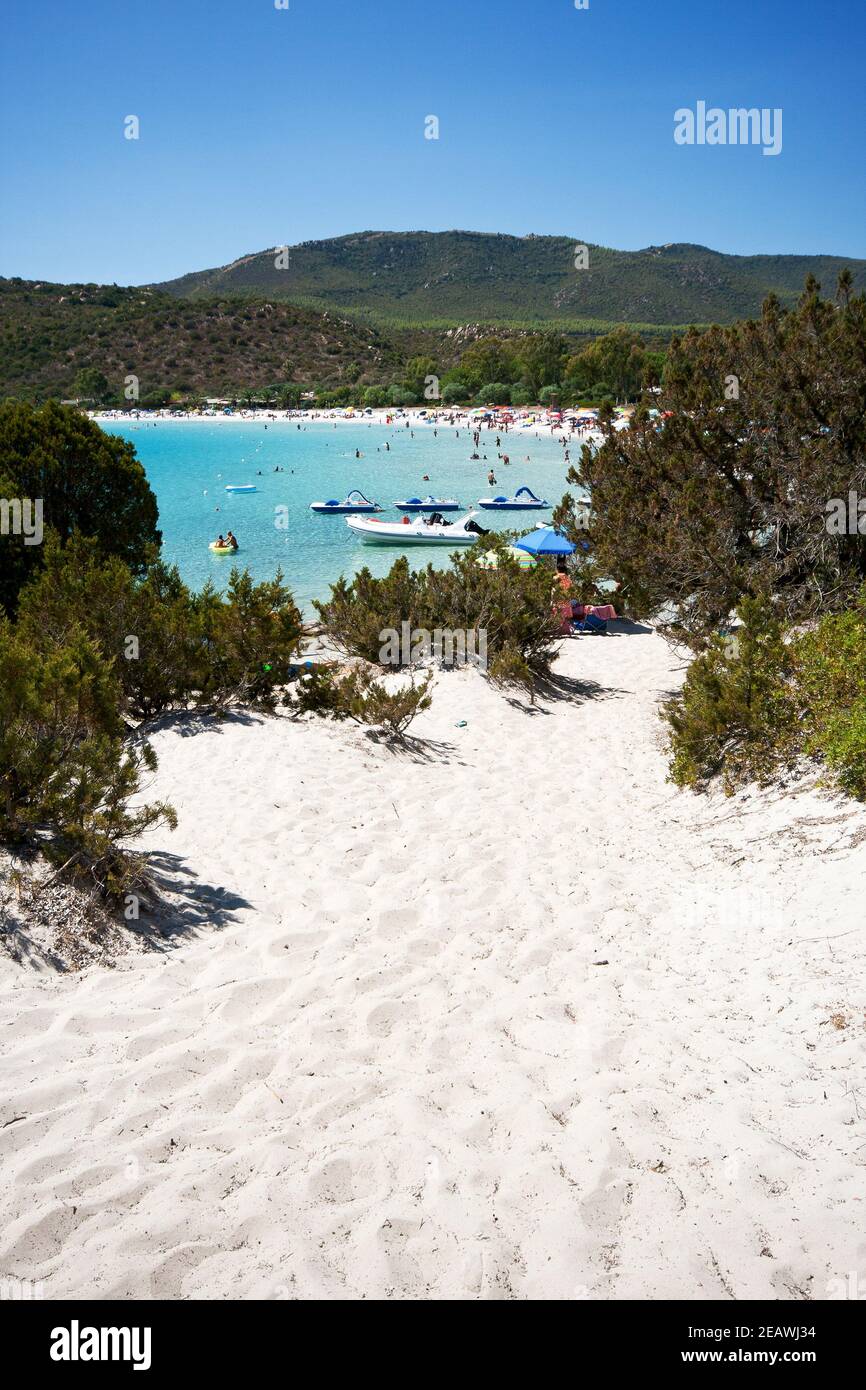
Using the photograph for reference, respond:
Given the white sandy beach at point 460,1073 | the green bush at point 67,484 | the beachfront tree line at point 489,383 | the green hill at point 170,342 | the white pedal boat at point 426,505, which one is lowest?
the white sandy beach at point 460,1073

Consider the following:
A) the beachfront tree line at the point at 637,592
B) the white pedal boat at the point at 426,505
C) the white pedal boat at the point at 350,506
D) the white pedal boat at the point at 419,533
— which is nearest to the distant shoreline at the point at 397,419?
the white pedal boat at the point at 426,505

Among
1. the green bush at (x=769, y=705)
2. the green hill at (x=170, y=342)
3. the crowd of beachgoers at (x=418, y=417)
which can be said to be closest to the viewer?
the green bush at (x=769, y=705)

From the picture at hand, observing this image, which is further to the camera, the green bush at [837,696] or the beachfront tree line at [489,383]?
the beachfront tree line at [489,383]

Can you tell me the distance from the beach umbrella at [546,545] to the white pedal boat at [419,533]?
12.8m

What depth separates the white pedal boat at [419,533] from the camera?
98.9 feet

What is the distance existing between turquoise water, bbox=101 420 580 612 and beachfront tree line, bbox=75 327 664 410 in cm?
861

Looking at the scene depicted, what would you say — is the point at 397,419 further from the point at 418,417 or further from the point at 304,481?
the point at 304,481

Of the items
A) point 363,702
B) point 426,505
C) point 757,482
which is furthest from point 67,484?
point 426,505

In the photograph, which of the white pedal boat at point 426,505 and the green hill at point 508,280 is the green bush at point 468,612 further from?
the green hill at point 508,280

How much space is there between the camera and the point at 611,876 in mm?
6109

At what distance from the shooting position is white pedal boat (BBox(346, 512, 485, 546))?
3016 cm
